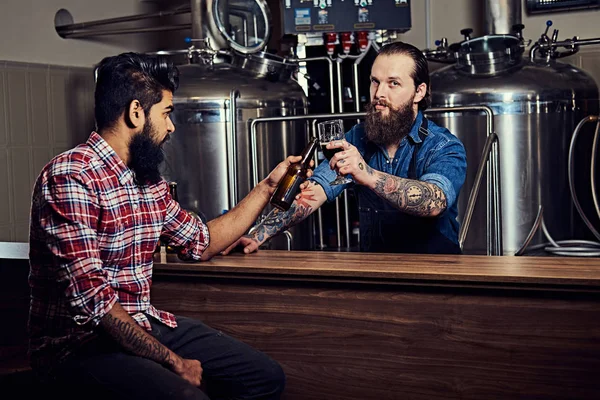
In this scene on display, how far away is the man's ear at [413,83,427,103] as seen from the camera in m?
2.84

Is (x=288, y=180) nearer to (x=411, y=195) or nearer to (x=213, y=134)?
(x=411, y=195)

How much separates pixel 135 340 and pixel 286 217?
0.99m

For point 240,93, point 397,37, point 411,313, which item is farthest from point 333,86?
point 411,313

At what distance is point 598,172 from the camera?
193 inches

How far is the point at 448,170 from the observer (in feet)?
8.55

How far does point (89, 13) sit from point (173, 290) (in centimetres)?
395

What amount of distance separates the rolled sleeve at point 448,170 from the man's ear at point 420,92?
0.80ft

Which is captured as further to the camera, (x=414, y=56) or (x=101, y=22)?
(x=101, y=22)

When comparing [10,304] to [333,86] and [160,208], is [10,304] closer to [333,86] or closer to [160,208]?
[160,208]

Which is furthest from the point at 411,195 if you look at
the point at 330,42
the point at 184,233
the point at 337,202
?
the point at 330,42

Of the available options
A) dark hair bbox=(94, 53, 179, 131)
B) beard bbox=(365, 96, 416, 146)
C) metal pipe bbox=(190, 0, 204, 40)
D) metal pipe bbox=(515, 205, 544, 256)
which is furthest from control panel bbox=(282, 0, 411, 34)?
dark hair bbox=(94, 53, 179, 131)

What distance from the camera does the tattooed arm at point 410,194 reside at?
2.42 metres

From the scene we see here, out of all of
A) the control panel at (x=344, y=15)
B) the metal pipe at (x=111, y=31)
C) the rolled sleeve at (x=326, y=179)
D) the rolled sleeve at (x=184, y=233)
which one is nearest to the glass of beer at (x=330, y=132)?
the rolled sleeve at (x=184, y=233)

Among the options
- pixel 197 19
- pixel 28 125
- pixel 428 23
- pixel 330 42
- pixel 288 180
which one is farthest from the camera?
pixel 428 23
